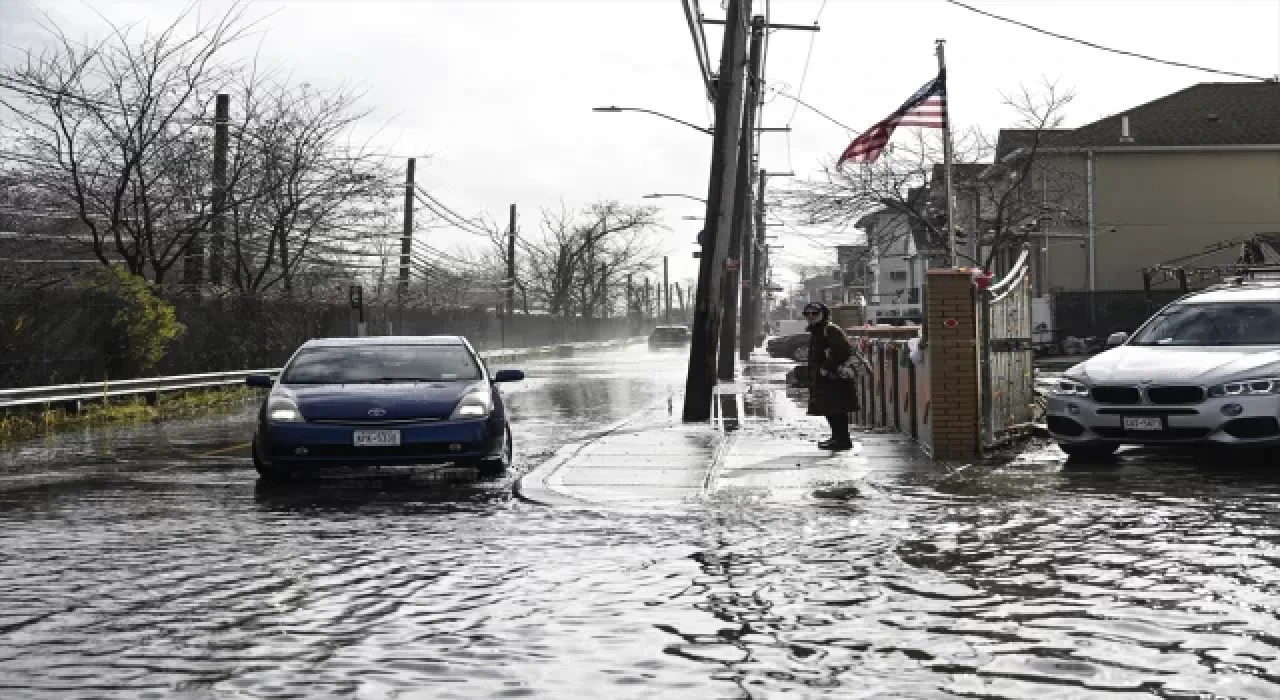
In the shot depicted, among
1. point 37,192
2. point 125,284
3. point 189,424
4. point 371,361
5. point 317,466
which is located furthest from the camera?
point 37,192

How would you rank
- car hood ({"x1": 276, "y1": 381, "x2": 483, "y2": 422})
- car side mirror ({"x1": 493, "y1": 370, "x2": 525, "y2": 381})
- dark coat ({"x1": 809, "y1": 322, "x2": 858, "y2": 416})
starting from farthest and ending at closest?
dark coat ({"x1": 809, "y1": 322, "x2": 858, "y2": 416}) → car side mirror ({"x1": 493, "y1": 370, "x2": 525, "y2": 381}) → car hood ({"x1": 276, "y1": 381, "x2": 483, "y2": 422})

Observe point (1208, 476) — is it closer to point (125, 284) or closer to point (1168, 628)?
point (1168, 628)

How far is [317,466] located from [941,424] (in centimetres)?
593

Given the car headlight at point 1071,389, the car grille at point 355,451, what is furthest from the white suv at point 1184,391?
the car grille at point 355,451

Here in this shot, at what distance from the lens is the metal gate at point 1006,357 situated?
16406 millimetres

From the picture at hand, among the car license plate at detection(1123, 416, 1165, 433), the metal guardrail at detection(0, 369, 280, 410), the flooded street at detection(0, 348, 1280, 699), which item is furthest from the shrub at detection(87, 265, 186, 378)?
the car license plate at detection(1123, 416, 1165, 433)

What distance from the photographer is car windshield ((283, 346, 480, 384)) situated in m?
15.3

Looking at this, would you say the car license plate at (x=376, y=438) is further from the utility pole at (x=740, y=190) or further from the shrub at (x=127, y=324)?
the utility pole at (x=740, y=190)

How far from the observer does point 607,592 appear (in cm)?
855

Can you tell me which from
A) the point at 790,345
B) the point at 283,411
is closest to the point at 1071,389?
the point at 283,411

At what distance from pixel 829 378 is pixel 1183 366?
11.0 ft

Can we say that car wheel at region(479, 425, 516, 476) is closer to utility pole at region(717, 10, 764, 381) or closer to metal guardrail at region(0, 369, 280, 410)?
metal guardrail at region(0, 369, 280, 410)

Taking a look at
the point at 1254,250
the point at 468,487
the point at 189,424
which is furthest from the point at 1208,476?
the point at 1254,250

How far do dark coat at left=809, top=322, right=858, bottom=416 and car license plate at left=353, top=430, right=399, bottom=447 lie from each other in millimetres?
4561
